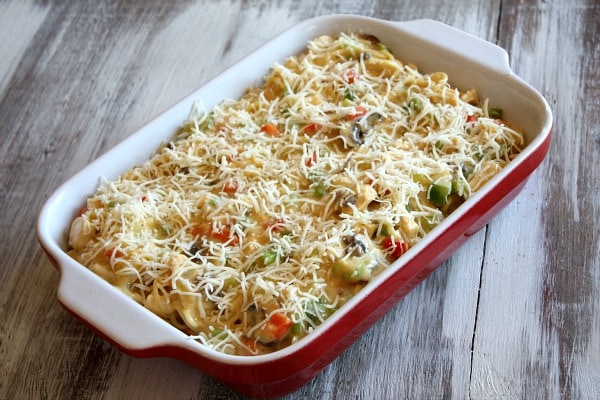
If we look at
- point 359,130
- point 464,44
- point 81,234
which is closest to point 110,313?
point 81,234

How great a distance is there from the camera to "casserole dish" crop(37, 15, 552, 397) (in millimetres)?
2244

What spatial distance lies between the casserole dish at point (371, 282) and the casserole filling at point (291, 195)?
0.06 metres

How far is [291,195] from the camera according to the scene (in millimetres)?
2799

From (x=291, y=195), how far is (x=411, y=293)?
0.53 meters

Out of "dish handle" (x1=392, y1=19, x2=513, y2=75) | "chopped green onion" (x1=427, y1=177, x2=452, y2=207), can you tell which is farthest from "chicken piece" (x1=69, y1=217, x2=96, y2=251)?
"dish handle" (x1=392, y1=19, x2=513, y2=75)

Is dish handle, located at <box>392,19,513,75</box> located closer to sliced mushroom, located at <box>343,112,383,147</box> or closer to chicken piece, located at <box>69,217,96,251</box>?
sliced mushroom, located at <box>343,112,383,147</box>

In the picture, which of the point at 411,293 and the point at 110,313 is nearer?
the point at 110,313

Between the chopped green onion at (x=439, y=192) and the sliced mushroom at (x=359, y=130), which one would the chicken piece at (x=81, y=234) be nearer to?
the sliced mushroom at (x=359, y=130)

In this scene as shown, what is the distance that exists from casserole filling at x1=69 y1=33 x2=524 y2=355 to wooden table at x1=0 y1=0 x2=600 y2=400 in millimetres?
288

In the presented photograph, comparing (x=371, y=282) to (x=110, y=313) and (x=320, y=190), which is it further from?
(x=110, y=313)

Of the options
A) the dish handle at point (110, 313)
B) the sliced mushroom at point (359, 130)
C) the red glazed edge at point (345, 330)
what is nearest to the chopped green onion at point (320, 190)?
the sliced mushroom at point (359, 130)

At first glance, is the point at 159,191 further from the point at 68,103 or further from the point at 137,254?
the point at 68,103

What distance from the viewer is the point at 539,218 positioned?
303 centimetres

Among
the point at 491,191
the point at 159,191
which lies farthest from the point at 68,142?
the point at 491,191
